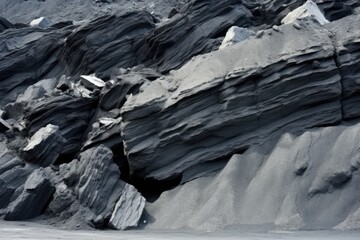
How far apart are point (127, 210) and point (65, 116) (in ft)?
17.7

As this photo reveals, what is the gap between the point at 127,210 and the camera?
9.70m

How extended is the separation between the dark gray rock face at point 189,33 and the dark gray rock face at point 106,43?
0.76 metres

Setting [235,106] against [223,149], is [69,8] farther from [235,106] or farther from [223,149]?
[223,149]

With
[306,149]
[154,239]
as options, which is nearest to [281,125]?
[306,149]

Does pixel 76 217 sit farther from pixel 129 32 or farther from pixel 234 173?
pixel 129 32

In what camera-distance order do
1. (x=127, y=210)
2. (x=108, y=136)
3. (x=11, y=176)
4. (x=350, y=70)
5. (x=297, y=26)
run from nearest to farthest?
(x=127, y=210)
(x=350, y=70)
(x=297, y=26)
(x=11, y=176)
(x=108, y=136)

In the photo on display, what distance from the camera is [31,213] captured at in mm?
10500

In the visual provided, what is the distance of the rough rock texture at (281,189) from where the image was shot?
8531 mm

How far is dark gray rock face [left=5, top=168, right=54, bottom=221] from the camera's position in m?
10.3

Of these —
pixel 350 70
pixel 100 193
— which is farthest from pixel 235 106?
pixel 100 193

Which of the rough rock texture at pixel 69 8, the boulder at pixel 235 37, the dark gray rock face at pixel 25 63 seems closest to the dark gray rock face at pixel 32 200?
the boulder at pixel 235 37

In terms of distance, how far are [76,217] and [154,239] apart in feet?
12.6

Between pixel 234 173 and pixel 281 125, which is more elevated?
pixel 281 125

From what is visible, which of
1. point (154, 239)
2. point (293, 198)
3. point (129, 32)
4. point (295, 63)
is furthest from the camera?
point (129, 32)
